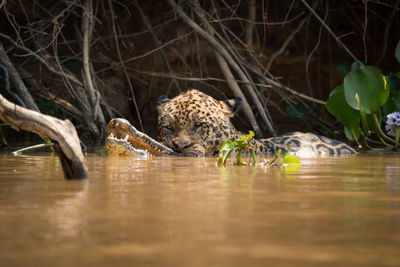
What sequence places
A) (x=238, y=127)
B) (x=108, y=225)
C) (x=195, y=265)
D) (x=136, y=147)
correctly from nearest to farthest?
(x=195, y=265) → (x=108, y=225) → (x=136, y=147) → (x=238, y=127)

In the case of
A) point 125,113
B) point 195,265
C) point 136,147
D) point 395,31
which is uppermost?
point 395,31

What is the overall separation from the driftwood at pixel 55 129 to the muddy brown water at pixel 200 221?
3.6 inches

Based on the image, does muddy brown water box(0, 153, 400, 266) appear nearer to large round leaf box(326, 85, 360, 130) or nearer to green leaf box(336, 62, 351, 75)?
large round leaf box(326, 85, 360, 130)

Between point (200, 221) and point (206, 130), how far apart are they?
383 cm

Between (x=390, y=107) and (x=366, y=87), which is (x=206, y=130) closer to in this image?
(x=366, y=87)

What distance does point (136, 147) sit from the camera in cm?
515

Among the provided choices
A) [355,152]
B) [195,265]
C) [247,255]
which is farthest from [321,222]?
[355,152]

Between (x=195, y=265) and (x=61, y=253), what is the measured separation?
287mm

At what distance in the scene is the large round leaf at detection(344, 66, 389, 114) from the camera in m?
5.55

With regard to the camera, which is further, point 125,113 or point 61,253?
point 125,113

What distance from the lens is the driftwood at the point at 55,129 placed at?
2587mm

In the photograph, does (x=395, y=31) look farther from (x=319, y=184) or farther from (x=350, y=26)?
(x=319, y=184)

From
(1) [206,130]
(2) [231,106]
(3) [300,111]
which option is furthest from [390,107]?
(1) [206,130]

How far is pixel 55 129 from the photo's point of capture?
2.65 metres
